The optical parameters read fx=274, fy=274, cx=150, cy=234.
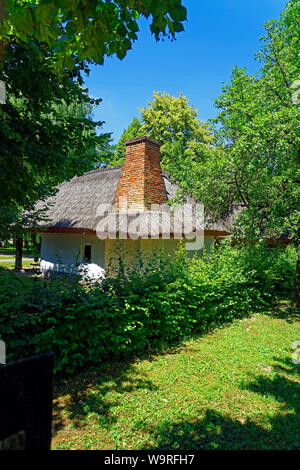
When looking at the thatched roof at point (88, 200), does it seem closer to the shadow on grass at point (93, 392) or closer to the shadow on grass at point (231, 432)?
the shadow on grass at point (93, 392)

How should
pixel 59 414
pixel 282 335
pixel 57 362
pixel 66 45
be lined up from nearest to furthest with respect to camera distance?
pixel 66 45 → pixel 59 414 → pixel 57 362 → pixel 282 335

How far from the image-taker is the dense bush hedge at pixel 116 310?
4219 mm

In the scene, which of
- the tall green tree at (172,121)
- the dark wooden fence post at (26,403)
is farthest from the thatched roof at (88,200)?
the tall green tree at (172,121)

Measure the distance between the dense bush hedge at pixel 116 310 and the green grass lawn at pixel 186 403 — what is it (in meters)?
0.48

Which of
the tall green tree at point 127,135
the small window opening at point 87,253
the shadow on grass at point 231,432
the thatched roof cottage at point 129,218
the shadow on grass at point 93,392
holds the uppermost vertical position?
the tall green tree at point 127,135

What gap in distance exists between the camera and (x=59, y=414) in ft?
12.5

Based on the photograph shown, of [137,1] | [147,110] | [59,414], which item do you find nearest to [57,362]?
[59,414]

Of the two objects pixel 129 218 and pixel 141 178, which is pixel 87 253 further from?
pixel 141 178

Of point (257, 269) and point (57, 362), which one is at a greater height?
point (257, 269)

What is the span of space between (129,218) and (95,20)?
9632 mm

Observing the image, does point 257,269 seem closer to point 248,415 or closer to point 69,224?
point 248,415

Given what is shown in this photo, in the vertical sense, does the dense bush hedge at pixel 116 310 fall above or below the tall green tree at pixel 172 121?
below

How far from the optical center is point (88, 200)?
49.4ft
